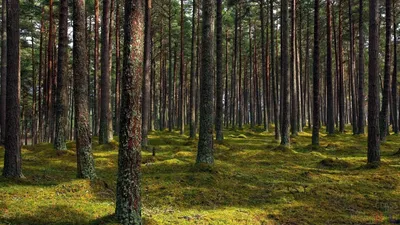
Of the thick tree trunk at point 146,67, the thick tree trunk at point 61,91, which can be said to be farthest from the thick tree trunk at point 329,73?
the thick tree trunk at point 61,91

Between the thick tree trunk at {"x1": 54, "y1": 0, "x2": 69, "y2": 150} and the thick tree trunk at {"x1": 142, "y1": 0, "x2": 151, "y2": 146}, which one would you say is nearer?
the thick tree trunk at {"x1": 54, "y1": 0, "x2": 69, "y2": 150}

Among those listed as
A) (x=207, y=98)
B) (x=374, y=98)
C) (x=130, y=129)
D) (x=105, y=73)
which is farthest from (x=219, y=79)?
(x=130, y=129)

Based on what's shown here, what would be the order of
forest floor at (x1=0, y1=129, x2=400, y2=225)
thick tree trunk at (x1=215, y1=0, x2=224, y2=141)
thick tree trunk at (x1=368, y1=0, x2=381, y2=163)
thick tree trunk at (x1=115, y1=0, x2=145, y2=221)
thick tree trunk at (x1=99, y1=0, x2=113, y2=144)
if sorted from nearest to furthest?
1. thick tree trunk at (x1=115, y1=0, x2=145, y2=221)
2. forest floor at (x1=0, y1=129, x2=400, y2=225)
3. thick tree trunk at (x1=368, y1=0, x2=381, y2=163)
4. thick tree trunk at (x1=99, y1=0, x2=113, y2=144)
5. thick tree trunk at (x1=215, y1=0, x2=224, y2=141)

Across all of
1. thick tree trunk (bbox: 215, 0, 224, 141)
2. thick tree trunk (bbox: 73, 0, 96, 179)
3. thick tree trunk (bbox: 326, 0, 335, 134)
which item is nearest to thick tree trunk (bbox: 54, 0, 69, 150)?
thick tree trunk (bbox: 73, 0, 96, 179)

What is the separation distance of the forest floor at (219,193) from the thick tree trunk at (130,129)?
50 cm

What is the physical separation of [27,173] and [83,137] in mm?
3002

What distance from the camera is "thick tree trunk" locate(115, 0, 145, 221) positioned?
6.02 metres

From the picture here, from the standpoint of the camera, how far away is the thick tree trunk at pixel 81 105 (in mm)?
9523

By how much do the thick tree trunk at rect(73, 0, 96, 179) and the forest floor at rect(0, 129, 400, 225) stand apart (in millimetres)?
525

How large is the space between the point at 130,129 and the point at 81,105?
→ 435cm

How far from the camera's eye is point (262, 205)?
8.66 m

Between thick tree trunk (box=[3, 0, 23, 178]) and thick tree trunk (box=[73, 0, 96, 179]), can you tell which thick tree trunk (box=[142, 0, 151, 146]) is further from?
thick tree trunk (box=[3, 0, 23, 178])

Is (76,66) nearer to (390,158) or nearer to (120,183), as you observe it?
(120,183)

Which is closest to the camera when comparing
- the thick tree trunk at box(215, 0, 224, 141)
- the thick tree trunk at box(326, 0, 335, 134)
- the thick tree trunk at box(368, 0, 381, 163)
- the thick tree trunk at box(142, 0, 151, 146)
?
the thick tree trunk at box(368, 0, 381, 163)
